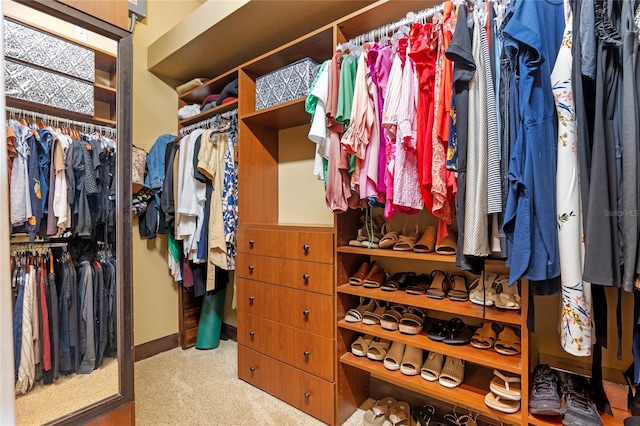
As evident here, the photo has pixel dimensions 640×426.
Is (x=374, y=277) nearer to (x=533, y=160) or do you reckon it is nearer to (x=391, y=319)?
(x=391, y=319)

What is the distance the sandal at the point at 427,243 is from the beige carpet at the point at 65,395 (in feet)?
4.61

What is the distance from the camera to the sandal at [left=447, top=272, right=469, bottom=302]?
1.30 m

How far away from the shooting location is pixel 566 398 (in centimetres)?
109

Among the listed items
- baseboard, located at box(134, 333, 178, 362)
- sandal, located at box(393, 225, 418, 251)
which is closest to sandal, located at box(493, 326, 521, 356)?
sandal, located at box(393, 225, 418, 251)

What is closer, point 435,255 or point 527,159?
point 527,159

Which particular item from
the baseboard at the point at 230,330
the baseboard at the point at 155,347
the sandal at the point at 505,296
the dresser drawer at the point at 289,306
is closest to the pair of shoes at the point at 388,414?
the dresser drawer at the point at 289,306

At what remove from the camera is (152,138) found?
96.9 inches

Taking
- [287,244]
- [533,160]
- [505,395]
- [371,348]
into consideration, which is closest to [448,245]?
[533,160]

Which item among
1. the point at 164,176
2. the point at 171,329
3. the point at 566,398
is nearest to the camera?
the point at 566,398

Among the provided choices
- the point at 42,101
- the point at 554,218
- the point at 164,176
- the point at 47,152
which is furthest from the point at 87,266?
the point at 554,218

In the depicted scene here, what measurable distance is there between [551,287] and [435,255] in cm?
42

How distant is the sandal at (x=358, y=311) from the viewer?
156cm

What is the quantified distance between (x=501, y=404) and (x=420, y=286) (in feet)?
1.76

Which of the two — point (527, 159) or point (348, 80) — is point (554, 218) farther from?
point (348, 80)
